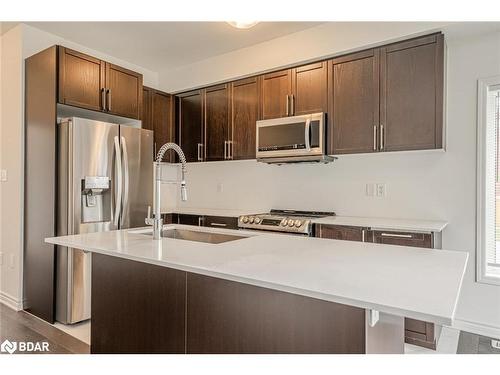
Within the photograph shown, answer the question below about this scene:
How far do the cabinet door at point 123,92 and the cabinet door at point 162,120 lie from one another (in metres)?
0.50

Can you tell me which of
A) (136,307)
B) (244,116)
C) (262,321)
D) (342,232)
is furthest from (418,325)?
(244,116)

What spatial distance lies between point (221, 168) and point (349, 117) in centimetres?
186

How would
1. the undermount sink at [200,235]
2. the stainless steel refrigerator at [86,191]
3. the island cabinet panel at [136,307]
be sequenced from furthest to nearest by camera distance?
the stainless steel refrigerator at [86,191] < the undermount sink at [200,235] < the island cabinet panel at [136,307]

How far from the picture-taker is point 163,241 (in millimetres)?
1791

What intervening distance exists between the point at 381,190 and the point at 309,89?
1.18 m

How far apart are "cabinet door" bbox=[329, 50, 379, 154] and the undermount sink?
1537mm

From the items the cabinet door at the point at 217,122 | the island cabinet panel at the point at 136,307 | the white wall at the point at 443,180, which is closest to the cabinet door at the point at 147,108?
the cabinet door at the point at 217,122

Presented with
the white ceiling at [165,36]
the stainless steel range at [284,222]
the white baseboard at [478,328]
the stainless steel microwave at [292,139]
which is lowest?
the white baseboard at [478,328]

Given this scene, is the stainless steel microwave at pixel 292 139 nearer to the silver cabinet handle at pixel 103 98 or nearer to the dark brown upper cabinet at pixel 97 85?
the dark brown upper cabinet at pixel 97 85

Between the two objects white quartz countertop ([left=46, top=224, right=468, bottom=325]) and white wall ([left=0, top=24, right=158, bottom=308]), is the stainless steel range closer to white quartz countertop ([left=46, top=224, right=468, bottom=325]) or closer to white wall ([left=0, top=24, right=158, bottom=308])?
white quartz countertop ([left=46, top=224, right=468, bottom=325])

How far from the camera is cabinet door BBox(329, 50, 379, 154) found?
9.60ft

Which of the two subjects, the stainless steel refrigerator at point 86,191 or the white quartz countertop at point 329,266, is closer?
the white quartz countertop at point 329,266

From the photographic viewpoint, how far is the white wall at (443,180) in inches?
108
